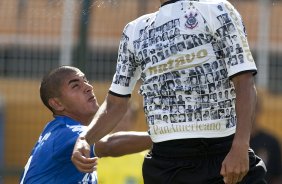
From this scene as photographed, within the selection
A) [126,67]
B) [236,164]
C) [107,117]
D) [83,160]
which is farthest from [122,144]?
[236,164]

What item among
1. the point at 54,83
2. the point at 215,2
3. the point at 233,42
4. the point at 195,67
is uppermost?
the point at 215,2

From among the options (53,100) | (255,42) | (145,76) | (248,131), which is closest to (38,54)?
(255,42)

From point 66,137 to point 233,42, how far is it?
4.77ft

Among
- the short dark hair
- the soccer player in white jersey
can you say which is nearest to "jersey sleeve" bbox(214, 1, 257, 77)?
the soccer player in white jersey

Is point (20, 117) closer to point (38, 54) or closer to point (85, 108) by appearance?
point (38, 54)

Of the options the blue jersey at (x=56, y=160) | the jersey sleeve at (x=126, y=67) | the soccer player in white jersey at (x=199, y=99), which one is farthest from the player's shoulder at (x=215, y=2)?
the blue jersey at (x=56, y=160)

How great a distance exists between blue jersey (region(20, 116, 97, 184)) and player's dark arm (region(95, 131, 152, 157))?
1.56 ft

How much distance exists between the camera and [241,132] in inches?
191

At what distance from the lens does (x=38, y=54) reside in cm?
1020

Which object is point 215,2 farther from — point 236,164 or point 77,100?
point 77,100

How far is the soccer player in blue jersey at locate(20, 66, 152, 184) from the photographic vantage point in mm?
5949

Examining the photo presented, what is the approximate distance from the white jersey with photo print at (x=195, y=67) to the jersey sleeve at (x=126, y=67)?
9.0 inches

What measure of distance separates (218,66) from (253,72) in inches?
8.7

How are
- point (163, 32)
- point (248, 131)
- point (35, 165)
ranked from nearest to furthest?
point (248, 131) < point (163, 32) < point (35, 165)
